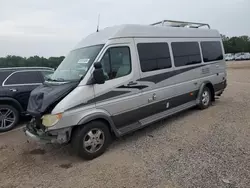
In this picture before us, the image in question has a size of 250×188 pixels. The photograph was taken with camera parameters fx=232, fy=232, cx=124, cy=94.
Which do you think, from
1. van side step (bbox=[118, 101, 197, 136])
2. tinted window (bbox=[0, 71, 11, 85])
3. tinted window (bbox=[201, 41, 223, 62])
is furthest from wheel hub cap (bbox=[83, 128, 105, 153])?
tinted window (bbox=[201, 41, 223, 62])

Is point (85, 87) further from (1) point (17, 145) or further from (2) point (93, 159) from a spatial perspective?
(1) point (17, 145)

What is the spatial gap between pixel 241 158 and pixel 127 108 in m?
2.40

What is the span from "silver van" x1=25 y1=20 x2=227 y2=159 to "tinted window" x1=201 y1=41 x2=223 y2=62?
542mm

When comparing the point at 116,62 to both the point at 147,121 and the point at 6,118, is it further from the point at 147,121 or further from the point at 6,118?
the point at 6,118

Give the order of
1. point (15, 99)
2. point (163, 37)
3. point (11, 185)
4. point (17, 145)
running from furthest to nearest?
point (15, 99)
point (163, 37)
point (17, 145)
point (11, 185)

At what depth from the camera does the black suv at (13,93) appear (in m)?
6.68

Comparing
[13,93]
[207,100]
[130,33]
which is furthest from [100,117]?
[207,100]

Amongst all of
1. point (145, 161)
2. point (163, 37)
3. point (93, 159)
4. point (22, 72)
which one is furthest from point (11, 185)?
point (163, 37)

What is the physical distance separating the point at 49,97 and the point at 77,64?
1.02 meters

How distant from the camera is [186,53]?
6.88m

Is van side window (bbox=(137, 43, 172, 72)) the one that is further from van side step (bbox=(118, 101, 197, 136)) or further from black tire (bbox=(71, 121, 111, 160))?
black tire (bbox=(71, 121, 111, 160))

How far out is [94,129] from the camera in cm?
457

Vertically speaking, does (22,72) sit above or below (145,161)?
above

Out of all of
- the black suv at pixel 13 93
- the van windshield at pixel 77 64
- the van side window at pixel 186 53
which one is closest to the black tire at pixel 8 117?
the black suv at pixel 13 93
